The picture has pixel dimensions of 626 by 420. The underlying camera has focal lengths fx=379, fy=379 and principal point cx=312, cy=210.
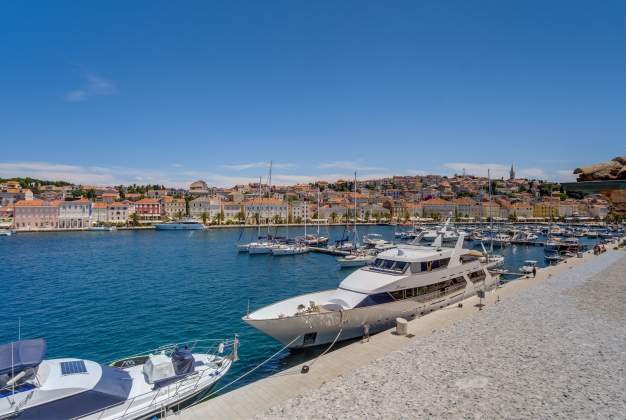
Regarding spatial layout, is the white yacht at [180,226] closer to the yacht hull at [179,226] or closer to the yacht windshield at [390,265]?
the yacht hull at [179,226]

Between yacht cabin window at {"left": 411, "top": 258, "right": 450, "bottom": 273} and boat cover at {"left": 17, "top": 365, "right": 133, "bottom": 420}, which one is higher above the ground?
yacht cabin window at {"left": 411, "top": 258, "right": 450, "bottom": 273}

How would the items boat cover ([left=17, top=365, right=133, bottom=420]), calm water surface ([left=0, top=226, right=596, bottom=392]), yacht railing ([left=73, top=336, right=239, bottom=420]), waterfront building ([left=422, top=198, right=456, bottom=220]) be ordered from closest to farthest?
1. boat cover ([left=17, top=365, right=133, bottom=420])
2. yacht railing ([left=73, top=336, right=239, bottom=420])
3. calm water surface ([left=0, top=226, right=596, bottom=392])
4. waterfront building ([left=422, top=198, right=456, bottom=220])

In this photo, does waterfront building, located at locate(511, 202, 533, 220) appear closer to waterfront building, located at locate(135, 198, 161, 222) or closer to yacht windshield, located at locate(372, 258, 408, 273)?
waterfront building, located at locate(135, 198, 161, 222)

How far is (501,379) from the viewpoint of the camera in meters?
8.84

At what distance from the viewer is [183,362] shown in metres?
10.2

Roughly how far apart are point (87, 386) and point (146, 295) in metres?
17.3

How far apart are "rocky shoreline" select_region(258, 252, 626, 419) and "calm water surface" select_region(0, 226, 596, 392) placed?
460 cm

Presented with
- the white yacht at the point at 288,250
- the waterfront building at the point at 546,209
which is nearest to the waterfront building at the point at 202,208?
the white yacht at the point at 288,250

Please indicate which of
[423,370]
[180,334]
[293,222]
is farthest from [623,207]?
[293,222]

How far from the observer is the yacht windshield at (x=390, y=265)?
1596 cm

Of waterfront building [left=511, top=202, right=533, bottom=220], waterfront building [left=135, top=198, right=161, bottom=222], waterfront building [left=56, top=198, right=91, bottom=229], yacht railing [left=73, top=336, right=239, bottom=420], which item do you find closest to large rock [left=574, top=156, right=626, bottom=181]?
yacht railing [left=73, top=336, right=239, bottom=420]

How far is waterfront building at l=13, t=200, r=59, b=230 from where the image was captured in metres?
88.8

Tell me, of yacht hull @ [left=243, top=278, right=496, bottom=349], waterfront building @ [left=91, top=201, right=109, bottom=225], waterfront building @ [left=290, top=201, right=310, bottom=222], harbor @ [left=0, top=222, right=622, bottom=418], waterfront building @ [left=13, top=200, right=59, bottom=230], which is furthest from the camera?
waterfront building @ [left=290, top=201, right=310, bottom=222]

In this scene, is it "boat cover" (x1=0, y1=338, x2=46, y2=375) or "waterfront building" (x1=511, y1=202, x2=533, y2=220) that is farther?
"waterfront building" (x1=511, y1=202, x2=533, y2=220)
